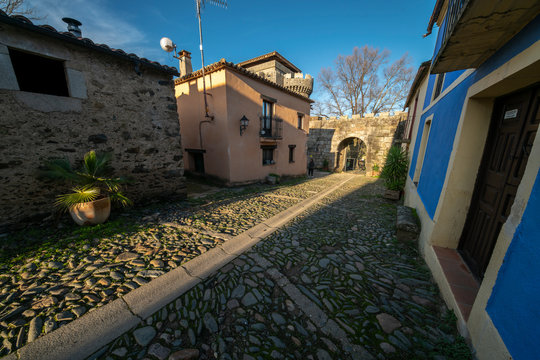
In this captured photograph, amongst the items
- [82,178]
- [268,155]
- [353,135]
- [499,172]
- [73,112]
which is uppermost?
[353,135]

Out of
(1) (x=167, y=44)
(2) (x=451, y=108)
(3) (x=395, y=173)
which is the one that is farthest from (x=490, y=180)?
(1) (x=167, y=44)

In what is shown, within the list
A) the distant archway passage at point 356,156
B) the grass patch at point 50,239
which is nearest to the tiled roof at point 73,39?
the grass patch at point 50,239

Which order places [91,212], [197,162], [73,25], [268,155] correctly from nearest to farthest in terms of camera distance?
[91,212], [73,25], [197,162], [268,155]

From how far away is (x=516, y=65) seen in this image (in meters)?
1.68

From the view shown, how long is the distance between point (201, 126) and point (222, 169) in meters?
2.54

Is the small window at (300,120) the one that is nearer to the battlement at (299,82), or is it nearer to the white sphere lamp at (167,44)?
the battlement at (299,82)

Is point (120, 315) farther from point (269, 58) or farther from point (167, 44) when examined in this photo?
point (269, 58)

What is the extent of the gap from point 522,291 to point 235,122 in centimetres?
866

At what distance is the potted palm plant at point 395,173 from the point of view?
7.29 meters

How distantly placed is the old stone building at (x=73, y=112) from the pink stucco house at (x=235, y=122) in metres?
2.56

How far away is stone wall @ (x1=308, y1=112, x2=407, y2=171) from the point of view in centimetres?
1355

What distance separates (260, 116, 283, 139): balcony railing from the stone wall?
7.25 m

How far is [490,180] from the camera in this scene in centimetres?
240

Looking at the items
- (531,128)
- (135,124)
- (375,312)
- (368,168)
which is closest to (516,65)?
(531,128)
